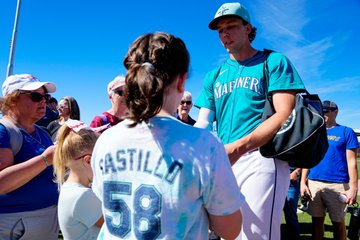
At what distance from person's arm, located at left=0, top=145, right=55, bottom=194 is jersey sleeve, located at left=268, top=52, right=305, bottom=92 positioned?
1549mm

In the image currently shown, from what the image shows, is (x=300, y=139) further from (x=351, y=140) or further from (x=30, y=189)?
(x=351, y=140)

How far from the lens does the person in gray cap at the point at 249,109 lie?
1.81 meters

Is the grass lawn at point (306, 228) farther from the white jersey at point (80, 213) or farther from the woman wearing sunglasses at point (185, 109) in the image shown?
the white jersey at point (80, 213)

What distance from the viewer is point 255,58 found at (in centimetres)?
208

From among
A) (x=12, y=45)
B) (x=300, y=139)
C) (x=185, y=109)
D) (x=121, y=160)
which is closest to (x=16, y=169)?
(x=121, y=160)

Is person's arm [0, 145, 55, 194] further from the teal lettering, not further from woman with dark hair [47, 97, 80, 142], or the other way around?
woman with dark hair [47, 97, 80, 142]

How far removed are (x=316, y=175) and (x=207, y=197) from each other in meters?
4.57

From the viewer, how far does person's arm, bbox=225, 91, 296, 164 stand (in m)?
1.72

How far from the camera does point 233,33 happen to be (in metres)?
2.10

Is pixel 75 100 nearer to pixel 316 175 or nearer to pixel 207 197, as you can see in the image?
pixel 316 175

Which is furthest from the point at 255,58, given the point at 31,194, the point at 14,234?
the point at 14,234

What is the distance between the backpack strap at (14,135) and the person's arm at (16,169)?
0.22 ft

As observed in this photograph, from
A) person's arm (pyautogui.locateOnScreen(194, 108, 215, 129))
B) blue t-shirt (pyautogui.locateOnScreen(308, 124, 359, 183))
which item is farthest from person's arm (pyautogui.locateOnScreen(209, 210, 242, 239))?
blue t-shirt (pyautogui.locateOnScreen(308, 124, 359, 183))

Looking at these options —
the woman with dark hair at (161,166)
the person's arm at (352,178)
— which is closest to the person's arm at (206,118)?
the woman with dark hair at (161,166)
